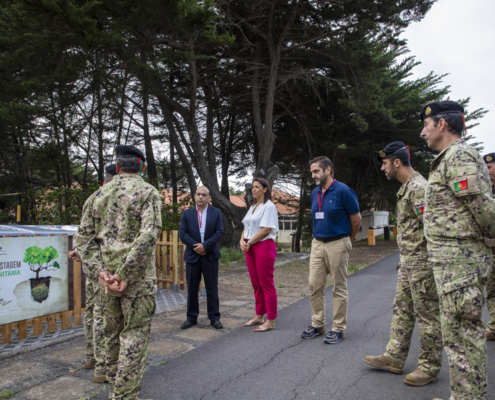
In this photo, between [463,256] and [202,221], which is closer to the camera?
[463,256]

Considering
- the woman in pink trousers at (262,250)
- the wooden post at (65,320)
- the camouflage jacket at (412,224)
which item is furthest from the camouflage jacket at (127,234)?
the wooden post at (65,320)

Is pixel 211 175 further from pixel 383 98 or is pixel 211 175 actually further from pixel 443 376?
pixel 443 376

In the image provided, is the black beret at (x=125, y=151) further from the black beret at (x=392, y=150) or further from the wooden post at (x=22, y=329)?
the wooden post at (x=22, y=329)

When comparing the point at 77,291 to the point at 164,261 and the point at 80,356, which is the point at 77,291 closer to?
the point at 80,356

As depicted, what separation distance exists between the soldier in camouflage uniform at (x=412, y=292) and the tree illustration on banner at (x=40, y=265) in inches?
155

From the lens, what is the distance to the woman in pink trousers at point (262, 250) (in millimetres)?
5203

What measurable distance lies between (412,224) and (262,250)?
2.19 m

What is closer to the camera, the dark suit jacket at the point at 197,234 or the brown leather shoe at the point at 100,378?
the brown leather shoe at the point at 100,378

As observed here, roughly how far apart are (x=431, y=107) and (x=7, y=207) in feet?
53.6

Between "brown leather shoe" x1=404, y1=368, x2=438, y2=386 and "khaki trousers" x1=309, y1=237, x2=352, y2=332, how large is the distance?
4.25 ft

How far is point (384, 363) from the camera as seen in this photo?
3676mm

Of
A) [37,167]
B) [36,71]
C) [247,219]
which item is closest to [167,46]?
[36,71]

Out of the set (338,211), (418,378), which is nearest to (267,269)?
(338,211)

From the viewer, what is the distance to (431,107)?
2900 millimetres
